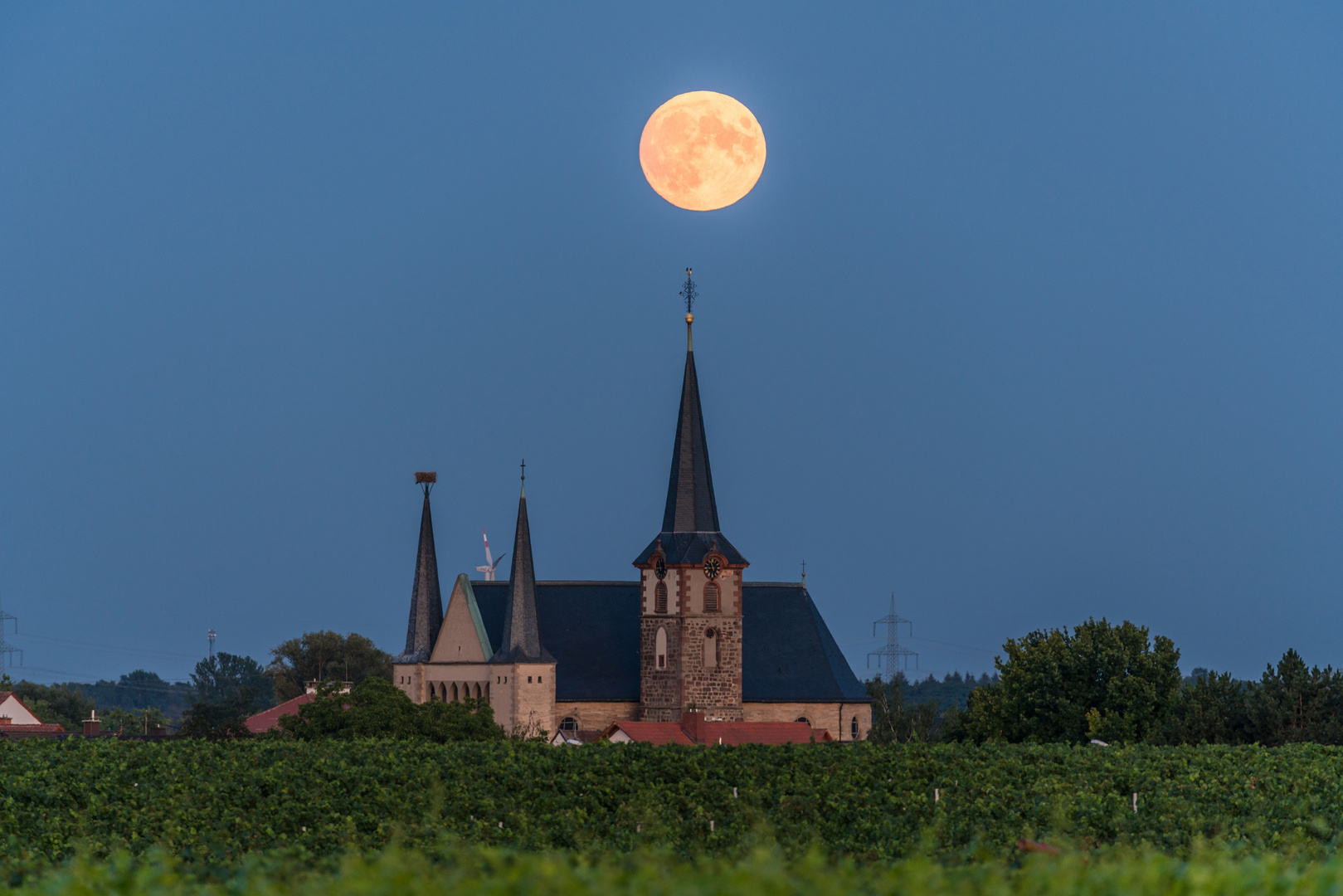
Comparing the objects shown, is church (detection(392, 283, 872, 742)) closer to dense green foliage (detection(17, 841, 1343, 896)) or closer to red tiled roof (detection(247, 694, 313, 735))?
red tiled roof (detection(247, 694, 313, 735))

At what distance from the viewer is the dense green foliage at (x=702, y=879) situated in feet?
24.6

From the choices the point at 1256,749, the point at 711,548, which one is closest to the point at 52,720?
the point at 711,548

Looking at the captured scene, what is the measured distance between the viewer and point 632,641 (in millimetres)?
77500

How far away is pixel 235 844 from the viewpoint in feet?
61.3

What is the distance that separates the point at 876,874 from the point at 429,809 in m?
13.0

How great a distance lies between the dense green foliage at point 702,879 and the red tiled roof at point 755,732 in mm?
57529

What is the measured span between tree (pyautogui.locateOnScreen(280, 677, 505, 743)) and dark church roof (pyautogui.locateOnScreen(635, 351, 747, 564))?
19.2 metres

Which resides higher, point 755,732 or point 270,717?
point 270,717

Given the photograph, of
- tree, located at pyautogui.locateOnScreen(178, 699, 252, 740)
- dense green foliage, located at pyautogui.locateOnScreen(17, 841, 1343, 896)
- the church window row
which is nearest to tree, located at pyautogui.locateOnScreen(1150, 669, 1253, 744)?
tree, located at pyautogui.locateOnScreen(178, 699, 252, 740)

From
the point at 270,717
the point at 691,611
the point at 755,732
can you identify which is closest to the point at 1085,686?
the point at 755,732

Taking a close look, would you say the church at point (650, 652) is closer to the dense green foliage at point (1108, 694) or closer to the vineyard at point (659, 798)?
the dense green foliage at point (1108, 694)

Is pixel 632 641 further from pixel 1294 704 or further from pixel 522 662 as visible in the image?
pixel 1294 704

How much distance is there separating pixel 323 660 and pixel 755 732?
56.1m

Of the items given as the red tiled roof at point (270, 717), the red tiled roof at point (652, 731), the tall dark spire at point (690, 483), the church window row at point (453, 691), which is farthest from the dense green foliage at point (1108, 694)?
the red tiled roof at point (270, 717)
